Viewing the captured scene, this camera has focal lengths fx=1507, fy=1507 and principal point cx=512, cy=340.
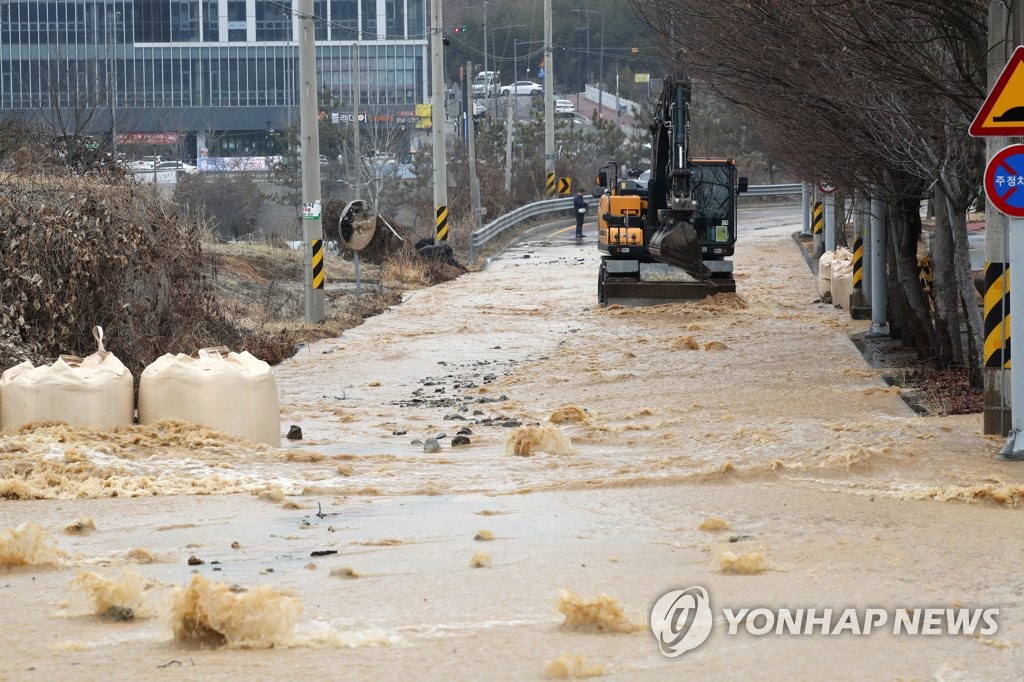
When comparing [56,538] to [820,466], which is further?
[820,466]

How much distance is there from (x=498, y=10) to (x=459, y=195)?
178 ft

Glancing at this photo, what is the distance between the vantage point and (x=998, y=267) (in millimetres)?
12414

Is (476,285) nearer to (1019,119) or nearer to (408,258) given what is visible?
(408,258)

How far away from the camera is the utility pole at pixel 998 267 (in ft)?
40.4

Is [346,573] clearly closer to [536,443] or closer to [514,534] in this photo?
[514,534]

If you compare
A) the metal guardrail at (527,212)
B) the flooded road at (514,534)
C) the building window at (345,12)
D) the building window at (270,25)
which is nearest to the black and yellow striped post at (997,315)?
the flooded road at (514,534)

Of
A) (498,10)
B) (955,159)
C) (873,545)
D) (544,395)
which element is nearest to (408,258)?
(544,395)

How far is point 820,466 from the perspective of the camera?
36.9 feet

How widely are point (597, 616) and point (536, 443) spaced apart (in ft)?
20.6

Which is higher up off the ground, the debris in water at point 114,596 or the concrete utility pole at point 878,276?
the concrete utility pole at point 878,276

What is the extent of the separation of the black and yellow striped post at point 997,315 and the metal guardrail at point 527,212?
84.8 ft

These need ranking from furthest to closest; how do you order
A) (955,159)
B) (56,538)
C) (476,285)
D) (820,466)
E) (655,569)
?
(476,285) < (955,159) < (820,466) < (56,538) < (655,569)

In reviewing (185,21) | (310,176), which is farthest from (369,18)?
(310,176)

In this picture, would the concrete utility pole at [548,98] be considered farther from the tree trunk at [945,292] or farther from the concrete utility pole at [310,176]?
the tree trunk at [945,292]
